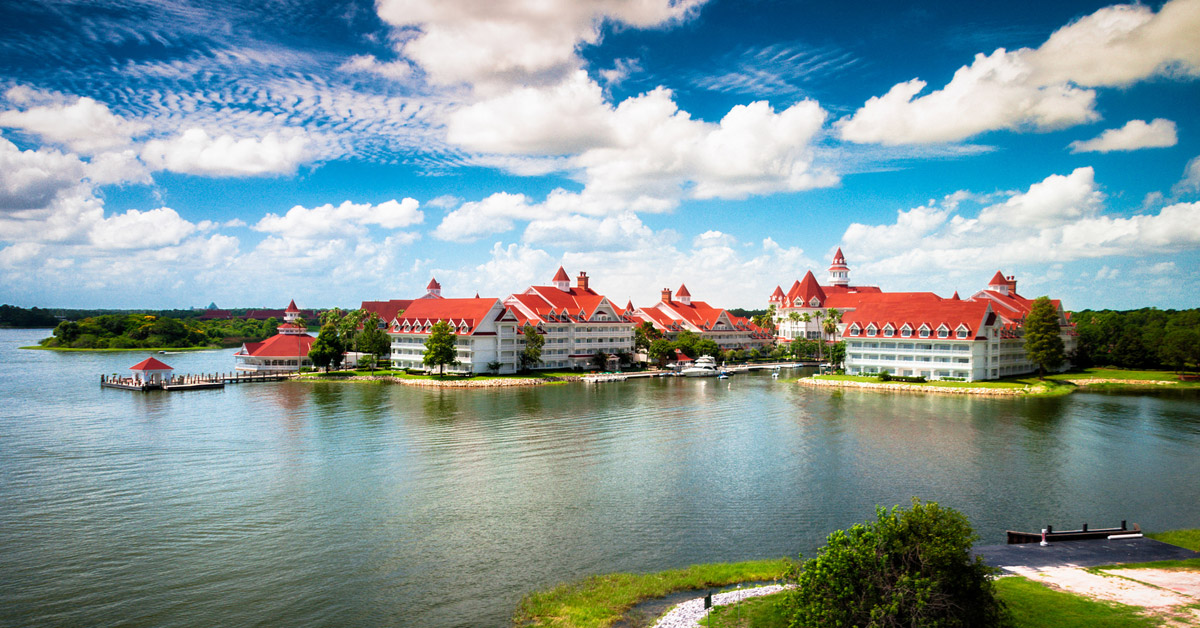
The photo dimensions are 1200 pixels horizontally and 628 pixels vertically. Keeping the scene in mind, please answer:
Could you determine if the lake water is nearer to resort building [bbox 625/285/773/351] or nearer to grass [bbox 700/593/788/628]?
grass [bbox 700/593/788/628]

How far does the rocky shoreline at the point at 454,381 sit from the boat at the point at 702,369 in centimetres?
1679

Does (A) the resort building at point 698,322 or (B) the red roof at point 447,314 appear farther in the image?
(A) the resort building at point 698,322

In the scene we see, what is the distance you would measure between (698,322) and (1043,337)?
44727mm

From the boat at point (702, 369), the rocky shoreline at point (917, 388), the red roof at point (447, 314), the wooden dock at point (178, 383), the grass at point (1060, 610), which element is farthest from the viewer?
the boat at point (702, 369)

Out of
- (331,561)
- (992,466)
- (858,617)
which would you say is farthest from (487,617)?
(992,466)

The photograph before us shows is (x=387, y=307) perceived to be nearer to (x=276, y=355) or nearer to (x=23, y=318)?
(x=276, y=355)

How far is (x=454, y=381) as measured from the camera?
203ft

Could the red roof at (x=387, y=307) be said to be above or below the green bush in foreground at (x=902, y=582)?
above

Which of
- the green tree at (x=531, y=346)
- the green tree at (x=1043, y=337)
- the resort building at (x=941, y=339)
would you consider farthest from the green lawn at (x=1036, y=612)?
the green tree at (x=1043, y=337)

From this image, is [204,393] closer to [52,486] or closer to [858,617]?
[52,486]

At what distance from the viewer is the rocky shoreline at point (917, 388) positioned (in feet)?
184

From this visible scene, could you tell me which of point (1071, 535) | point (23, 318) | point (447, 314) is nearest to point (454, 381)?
point (447, 314)

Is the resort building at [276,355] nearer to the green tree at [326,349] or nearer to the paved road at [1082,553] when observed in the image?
the green tree at [326,349]

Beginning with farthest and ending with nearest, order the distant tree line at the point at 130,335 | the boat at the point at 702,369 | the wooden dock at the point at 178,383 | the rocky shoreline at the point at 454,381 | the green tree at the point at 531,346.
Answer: the distant tree line at the point at 130,335
the boat at the point at 702,369
the green tree at the point at 531,346
the rocky shoreline at the point at 454,381
the wooden dock at the point at 178,383
